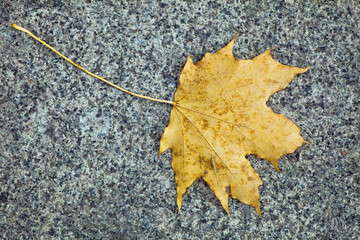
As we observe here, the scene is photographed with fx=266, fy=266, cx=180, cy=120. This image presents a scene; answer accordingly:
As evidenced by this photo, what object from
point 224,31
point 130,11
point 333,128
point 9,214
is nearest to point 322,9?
point 224,31

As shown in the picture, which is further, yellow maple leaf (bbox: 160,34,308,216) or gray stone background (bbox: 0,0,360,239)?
gray stone background (bbox: 0,0,360,239)

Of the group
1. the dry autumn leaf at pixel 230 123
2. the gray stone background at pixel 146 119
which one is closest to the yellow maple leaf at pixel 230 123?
the dry autumn leaf at pixel 230 123

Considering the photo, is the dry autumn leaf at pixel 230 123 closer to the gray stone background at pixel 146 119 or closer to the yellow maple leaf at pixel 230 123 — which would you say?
the yellow maple leaf at pixel 230 123

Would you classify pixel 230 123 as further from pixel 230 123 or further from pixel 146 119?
pixel 146 119

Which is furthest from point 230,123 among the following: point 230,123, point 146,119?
point 146,119

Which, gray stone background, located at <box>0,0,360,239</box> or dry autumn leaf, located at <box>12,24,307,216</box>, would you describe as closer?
dry autumn leaf, located at <box>12,24,307,216</box>

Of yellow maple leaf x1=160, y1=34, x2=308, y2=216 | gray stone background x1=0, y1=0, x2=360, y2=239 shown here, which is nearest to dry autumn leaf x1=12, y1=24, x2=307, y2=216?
yellow maple leaf x1=160, y1=34, x2=308, y2=216

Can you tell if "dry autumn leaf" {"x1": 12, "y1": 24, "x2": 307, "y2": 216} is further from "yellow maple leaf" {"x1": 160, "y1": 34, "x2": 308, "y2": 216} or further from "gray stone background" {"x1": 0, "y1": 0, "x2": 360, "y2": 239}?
"gray stone background" {"x1": 0, "y1": 0, "x2": 360, "y2": 239}
